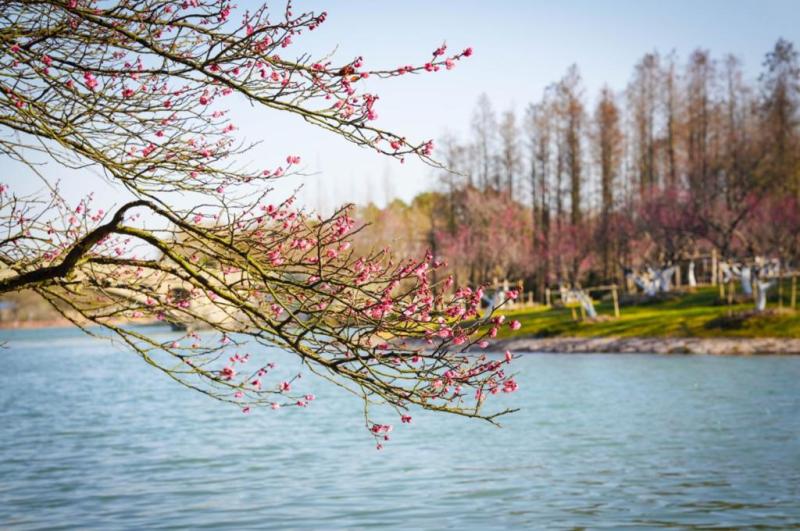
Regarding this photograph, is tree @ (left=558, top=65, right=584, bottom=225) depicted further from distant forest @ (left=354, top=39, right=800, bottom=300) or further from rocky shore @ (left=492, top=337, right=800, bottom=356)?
rocky shore @ (left=492, top=337, right=800, bottom=356)

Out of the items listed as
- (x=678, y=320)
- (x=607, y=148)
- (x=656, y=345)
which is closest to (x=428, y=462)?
(x=656, y=345)

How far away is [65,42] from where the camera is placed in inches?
332

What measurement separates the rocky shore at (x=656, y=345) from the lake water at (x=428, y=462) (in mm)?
7490

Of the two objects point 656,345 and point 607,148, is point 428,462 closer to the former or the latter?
point 656,345

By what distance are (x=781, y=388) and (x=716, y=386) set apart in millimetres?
2339

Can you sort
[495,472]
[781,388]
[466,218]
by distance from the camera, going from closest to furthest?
1. [495,472]
2. [781,388]
3. [466,218]

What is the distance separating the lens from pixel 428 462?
18531mm

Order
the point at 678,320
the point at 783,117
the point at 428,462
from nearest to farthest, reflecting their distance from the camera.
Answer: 1. the point at 428,462
2. the point at 678,320
3. the point at 783,117

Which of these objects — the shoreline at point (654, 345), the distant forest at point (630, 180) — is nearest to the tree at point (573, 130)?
the distant forest at point (630, 180)

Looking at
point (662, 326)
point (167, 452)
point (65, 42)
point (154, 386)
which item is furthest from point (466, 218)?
point (65, 42)

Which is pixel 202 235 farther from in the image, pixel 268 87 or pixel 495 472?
pixel 495 472

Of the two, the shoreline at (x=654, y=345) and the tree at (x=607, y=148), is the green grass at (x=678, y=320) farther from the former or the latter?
the tree at (x=607, y=148)

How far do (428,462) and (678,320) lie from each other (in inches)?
1262

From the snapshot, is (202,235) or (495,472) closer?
(202,235)
